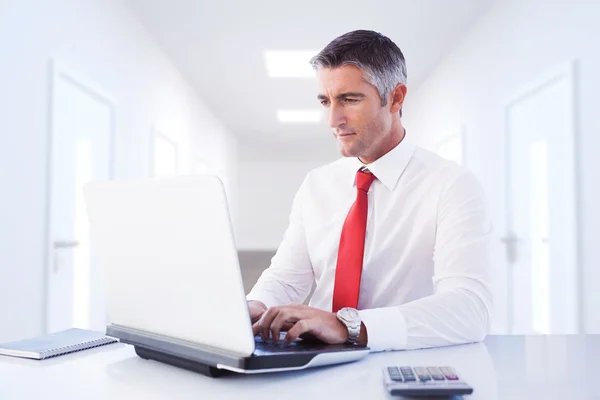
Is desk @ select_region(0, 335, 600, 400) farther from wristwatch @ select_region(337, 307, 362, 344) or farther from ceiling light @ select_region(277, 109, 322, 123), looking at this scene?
ceiling light @ select_region(277, 109, 322, 123)

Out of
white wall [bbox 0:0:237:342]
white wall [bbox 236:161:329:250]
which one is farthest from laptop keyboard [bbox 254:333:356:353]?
white wall [bbox 236:161:329:250]

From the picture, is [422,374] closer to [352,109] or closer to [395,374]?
[395,374]

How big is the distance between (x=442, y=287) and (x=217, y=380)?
652mm

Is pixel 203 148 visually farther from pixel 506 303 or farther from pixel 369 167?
pixel 369 167

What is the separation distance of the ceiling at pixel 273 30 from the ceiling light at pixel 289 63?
0.11 m

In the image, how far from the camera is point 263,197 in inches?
621

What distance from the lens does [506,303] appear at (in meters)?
4.28

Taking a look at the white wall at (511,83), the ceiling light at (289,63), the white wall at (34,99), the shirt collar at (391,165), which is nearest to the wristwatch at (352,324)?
the shirt collar at (391,165)

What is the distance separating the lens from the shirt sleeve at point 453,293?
1.13 m

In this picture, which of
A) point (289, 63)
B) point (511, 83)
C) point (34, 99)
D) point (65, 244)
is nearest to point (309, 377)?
point (34, 99)

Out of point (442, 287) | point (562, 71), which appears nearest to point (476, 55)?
point (562, 71)

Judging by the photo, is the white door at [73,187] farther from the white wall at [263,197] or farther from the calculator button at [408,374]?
the white wall at [263,197]

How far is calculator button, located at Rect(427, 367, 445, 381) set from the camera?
0.81m

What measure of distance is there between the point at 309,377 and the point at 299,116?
343 inches
